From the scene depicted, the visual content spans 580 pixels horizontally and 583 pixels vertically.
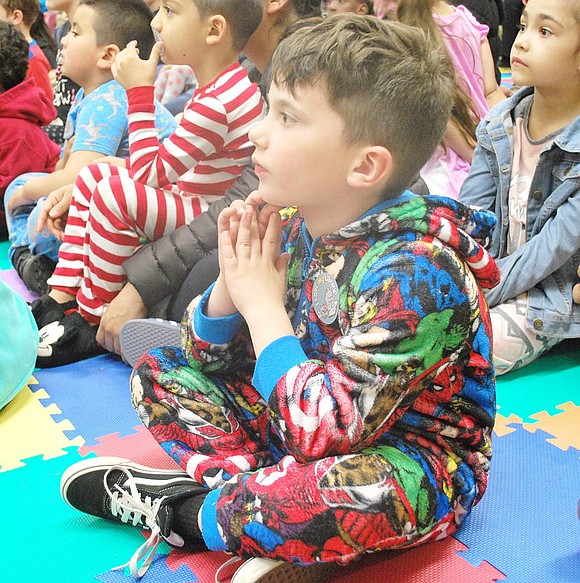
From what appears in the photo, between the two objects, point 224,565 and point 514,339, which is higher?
point 224,565

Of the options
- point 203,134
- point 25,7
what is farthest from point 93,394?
point 25,7

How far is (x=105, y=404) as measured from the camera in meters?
1.52

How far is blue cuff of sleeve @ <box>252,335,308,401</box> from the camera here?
975mm

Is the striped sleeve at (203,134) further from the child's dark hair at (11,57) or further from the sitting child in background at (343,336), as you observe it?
the child's dark hair at (11,57)

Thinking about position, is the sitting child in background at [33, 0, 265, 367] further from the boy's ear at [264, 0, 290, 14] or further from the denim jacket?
the denim jacket

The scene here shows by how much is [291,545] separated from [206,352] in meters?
0.34

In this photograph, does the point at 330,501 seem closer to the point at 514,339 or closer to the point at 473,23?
the point at 514,339

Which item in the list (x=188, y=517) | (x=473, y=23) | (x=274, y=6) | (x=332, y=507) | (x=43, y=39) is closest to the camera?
(x=332, y=507)

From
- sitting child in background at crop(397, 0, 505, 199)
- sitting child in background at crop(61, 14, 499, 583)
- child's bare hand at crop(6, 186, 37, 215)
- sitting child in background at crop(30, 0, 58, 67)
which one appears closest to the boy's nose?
sitting child in background at crop(61, 14, 499, 583)

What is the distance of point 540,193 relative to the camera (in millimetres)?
1713

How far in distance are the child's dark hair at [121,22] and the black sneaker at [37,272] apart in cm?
58

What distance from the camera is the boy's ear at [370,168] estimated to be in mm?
1001

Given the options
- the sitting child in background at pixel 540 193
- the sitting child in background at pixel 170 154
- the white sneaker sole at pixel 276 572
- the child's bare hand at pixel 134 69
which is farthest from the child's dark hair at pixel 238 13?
the white sneaker sole at pixel 276 572

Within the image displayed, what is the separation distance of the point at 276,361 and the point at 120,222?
0.80 metres
